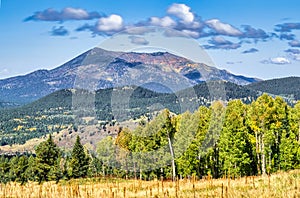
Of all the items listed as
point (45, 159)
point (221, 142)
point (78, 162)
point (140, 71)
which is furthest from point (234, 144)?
point (45, 159)

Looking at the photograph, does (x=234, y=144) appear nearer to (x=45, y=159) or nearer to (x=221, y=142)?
(x=221, y=142)

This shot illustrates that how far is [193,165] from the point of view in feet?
163

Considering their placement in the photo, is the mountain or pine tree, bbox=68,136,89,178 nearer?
the mountain

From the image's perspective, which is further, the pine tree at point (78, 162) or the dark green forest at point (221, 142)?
the pine tree at point (78, 162)

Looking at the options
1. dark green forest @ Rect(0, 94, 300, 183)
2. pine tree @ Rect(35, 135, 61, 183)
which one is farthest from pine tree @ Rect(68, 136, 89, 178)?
dark green forest @ Rect(0, 94, 300, 183)

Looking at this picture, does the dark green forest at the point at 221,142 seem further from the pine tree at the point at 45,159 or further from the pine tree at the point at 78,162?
the pine tree at the point at 45,159

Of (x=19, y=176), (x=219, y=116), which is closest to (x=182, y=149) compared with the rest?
(x=219, y=116)

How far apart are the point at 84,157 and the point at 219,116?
35945 mm

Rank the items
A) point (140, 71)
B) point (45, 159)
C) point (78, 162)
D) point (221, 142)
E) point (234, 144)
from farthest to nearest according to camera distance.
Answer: point (78, 162) → point (45, 159) → point (221, 142) → point (234, 144) → point (140, 71)

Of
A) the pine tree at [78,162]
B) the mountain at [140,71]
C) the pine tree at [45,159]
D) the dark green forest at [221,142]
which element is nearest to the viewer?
the mountain at [140,71]

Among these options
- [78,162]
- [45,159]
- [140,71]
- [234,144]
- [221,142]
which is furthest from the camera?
[78,162]

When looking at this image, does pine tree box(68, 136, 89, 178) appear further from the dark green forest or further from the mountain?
the mountain

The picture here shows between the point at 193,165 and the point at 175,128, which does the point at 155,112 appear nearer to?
the point at 175,128

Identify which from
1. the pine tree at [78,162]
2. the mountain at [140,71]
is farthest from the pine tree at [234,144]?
the pine tree at [78,162]
